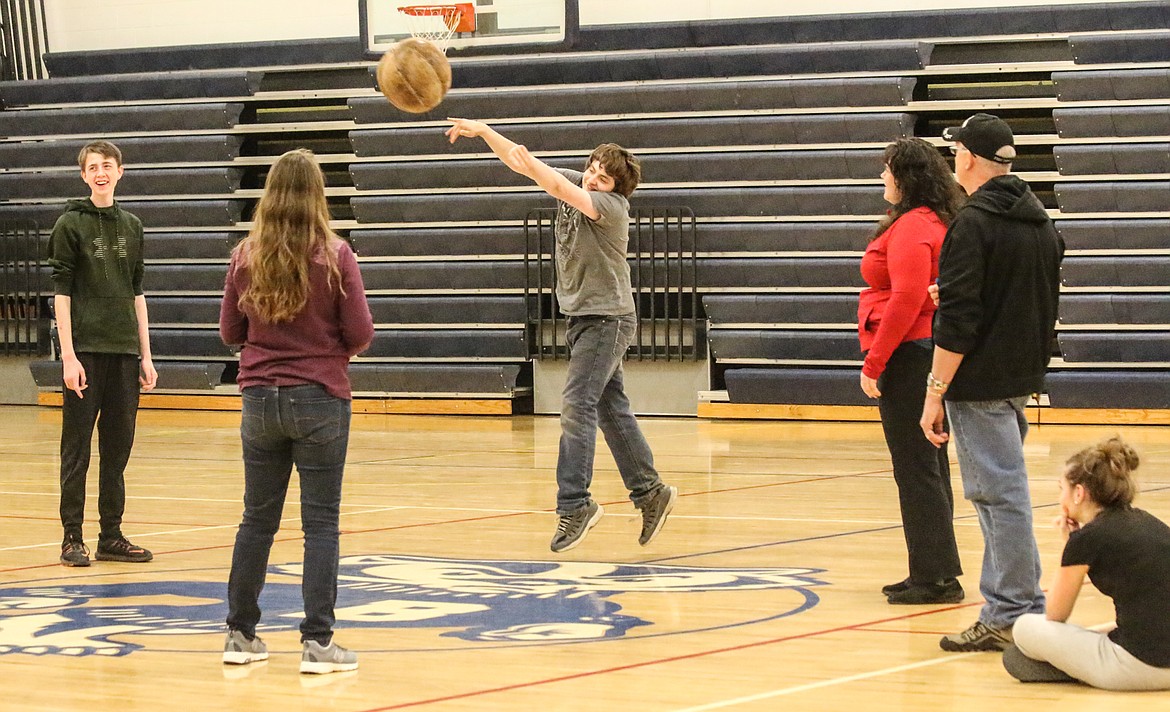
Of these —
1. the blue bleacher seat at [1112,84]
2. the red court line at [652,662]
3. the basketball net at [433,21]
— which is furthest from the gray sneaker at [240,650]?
the blue bleacher seat at [1112,84]

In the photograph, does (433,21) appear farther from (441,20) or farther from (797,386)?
(797,386)

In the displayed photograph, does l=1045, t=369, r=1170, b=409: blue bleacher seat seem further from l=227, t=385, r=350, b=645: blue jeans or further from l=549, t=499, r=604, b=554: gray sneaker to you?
l=227, t=385, r=350, b=645: blue jeans

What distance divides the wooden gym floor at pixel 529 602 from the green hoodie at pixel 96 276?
806mm

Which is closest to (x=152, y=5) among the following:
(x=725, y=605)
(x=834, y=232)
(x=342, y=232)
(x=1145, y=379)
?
(x=342, y=232)

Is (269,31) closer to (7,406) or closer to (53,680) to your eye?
(7,406)

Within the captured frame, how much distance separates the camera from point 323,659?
3.87 meters

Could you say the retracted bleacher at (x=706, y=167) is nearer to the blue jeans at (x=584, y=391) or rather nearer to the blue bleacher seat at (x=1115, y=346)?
the blue bleacher seat at (x=1115, y=346)

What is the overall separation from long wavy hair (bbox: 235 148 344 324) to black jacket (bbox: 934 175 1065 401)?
148cm

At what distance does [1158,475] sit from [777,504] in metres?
2.01

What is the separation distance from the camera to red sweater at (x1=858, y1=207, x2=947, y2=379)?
4625mm

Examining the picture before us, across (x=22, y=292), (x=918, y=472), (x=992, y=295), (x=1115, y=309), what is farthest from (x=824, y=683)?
(x=22, y=292)

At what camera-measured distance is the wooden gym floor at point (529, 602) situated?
366 cm

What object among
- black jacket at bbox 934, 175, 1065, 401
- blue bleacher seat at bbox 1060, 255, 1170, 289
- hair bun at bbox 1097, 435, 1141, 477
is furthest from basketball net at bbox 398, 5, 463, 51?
hair bun at bbox 1097, 435, 1141, 477

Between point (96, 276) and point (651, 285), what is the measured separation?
21.5 feet
